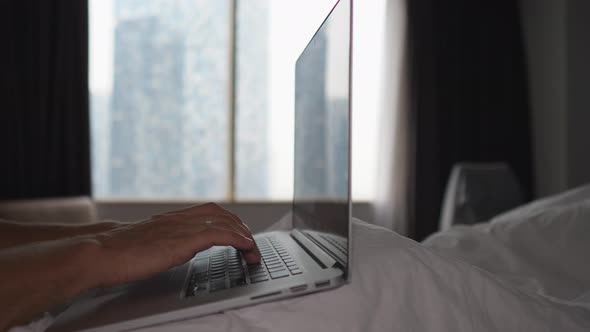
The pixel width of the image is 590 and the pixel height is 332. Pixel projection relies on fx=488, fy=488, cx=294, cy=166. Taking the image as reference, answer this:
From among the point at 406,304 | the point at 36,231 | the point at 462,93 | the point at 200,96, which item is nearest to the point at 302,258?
the point at 406,304

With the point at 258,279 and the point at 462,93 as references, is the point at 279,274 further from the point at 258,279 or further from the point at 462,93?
the point at 462,93

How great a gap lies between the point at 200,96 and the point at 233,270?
10.2 ft

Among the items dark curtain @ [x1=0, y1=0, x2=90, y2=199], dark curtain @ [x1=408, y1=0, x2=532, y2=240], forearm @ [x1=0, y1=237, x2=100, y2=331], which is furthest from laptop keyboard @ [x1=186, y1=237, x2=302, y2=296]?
dark curtain @ [x1=408, y1=0, x2=532, y2=240]

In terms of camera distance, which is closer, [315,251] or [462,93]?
[315,251]

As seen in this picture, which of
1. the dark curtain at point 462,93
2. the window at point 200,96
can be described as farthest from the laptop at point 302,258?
the dark curtain at point 462,93

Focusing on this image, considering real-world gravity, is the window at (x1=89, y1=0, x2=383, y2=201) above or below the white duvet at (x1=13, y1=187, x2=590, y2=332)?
above

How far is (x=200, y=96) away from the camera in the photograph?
11.8 ft

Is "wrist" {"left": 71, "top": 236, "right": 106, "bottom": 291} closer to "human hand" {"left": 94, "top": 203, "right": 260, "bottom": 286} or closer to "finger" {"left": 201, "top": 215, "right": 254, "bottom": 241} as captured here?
"human hand" {"left": 94, "top": 203, "right": 260, "bottom": 286}

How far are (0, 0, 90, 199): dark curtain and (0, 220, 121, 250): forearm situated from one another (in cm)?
272

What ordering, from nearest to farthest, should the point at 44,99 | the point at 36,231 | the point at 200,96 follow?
the point at 36,231, the point at 44,99, the point at 200,96

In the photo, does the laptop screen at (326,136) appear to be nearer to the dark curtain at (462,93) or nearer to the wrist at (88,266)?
the wrist at (88,266)

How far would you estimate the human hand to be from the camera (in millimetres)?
494

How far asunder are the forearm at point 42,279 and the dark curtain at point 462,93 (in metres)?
3.30

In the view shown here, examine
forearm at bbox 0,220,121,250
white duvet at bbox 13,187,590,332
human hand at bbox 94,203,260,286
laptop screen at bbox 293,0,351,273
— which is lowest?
white duvet at bbox 13,187,590,332
